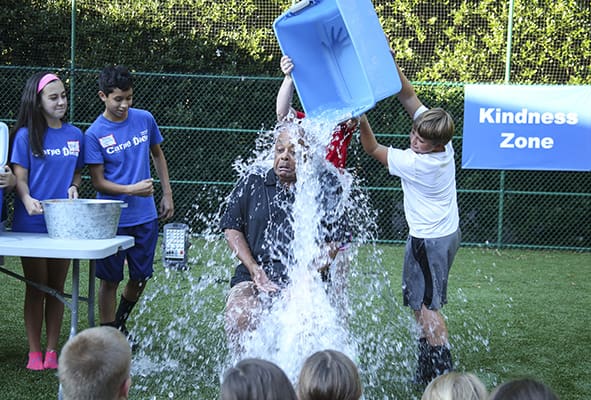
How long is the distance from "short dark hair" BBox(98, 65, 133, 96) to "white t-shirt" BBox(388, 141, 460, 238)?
4.65 ft

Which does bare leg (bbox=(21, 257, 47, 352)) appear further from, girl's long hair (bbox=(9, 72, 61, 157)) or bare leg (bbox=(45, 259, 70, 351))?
girl's long hair (bbox=(9, 72, 61, 157))

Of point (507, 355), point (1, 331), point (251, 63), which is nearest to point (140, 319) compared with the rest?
point (1, 331)

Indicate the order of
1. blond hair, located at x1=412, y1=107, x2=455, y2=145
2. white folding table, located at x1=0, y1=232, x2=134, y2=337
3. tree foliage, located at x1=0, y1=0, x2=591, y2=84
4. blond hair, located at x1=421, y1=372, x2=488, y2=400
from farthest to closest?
tree foliage, located at x1=0, y1=0, x2=591, y2=84 → blond hair, located at x1=412, y1=107, x2=455, y2=145 → white folding table, located at x1=0, y1=232, x2=134, y2=337 → blond hair, located at x1=421, y1=372, x2=488, y2=400

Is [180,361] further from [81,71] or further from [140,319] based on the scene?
[81,71]

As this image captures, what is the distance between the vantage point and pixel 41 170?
4035mm

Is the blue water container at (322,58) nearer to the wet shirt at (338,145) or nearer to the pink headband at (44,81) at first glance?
the wet shirt at (338,145)

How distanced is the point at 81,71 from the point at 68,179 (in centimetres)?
524

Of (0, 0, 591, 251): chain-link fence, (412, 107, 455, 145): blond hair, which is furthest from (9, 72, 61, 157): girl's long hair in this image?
(0, 0, 591, 251): chain-link fence

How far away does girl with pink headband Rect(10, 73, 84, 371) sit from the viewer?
3992 mm

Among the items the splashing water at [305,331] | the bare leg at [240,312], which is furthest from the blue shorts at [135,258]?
the bare leg at [240,312]

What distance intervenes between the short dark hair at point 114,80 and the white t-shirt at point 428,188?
4.65 ft

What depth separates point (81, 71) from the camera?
905cm

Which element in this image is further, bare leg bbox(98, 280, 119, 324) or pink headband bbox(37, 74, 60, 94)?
bare leg bbox(98, 280, 119, 324)

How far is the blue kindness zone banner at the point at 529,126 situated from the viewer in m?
8.74
